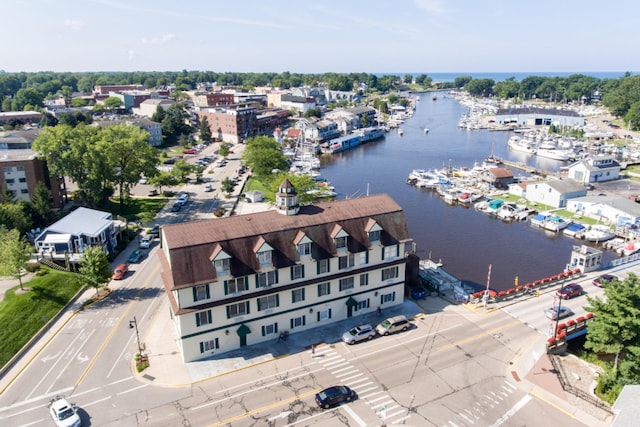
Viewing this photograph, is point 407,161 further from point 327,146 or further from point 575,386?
point 575,386

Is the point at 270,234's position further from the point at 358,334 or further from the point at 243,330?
the point at 358,334

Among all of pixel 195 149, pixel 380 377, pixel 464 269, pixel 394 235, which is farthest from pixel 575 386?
pixel 195 149

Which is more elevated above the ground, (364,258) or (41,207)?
(364,258)

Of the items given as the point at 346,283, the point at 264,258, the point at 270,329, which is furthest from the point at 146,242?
the point at 346,283

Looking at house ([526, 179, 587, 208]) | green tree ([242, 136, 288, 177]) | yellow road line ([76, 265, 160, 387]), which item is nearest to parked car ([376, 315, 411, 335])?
yellow road line ([76, 265, 160, 387])

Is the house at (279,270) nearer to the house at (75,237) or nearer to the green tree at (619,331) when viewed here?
the green tree at (619,331)

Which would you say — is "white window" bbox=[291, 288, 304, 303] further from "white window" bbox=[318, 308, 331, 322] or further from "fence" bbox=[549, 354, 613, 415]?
"fence" bbox=[549, 354, 613, 415]
